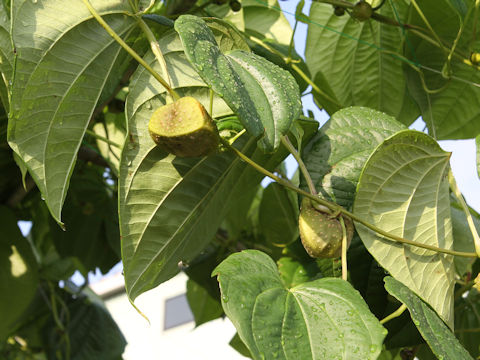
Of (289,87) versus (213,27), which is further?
(213,27)

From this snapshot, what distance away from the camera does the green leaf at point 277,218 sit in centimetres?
97

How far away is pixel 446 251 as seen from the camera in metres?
0.55

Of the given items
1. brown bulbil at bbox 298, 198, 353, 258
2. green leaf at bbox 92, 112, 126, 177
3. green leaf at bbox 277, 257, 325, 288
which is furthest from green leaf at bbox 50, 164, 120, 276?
brown bulbil at bbox 298, 198, 353, 258

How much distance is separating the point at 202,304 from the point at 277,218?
236 millimetres

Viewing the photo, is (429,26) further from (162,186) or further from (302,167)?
(162,186)

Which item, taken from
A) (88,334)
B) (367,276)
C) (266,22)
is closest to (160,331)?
(88,334)

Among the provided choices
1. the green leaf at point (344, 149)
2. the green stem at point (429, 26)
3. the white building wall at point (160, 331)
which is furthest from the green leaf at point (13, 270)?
the white building wall at point (160, 331)

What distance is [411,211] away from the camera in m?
0.58

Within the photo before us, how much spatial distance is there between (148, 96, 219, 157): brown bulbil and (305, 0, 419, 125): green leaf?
493 millimetres

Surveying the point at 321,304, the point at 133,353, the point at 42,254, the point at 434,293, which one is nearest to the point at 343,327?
the point at 321,304

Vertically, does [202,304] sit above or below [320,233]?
below

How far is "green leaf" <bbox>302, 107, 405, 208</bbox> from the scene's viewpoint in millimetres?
592

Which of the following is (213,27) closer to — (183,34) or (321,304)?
→ (183,34)

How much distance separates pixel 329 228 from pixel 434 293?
12 centimetres
